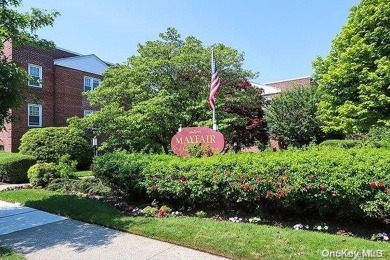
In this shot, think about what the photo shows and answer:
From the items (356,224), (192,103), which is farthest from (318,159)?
(192,103)

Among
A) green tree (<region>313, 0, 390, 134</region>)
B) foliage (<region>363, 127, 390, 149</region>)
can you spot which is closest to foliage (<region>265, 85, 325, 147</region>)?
green tree (<region>313, 0, 390, 134</region>)

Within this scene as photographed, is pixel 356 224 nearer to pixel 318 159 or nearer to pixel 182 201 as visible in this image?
pixel 318 159

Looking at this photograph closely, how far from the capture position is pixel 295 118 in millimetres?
22625

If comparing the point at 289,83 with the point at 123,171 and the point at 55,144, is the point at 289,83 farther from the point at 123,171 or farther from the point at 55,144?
the point at 123,171

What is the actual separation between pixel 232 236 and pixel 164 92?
793cm

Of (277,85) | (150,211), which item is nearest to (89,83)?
(277,85)

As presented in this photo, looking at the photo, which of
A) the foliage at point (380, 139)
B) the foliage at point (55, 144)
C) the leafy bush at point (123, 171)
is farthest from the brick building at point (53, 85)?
the foliage at point (380, 139)

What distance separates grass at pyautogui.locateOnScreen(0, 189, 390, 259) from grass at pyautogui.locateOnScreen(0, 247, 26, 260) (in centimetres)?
168

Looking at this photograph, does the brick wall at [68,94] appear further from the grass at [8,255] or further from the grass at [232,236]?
the grass at [8,255]

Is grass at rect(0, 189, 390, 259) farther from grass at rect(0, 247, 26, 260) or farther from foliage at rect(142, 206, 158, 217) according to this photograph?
grass at rect(0, 247, 26, 260)

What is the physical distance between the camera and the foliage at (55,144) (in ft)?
54.0

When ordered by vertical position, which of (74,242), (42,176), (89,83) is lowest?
(74,242)

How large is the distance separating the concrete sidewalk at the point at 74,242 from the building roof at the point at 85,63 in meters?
18.7

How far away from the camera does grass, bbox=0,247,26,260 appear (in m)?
4.62
